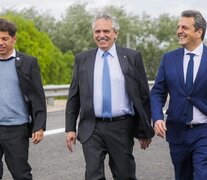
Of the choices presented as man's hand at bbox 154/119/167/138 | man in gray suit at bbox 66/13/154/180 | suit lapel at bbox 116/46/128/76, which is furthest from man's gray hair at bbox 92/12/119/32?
man's hand at bbox 154/119/167/138

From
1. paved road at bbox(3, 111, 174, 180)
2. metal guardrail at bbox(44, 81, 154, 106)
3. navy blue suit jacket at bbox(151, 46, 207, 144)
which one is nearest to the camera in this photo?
navy blue suit jacket at bbox(151, 46, 207, 144)

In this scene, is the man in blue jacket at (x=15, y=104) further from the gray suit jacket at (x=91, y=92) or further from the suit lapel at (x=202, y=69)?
the suit lapel at (x=202, y=69)

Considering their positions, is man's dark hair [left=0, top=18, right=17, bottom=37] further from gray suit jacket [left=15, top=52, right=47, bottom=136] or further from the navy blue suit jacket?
the navy blue suit jacket

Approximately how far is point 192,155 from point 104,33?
1.32 m

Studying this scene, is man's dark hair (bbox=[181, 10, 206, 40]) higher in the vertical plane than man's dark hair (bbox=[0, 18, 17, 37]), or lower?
higher

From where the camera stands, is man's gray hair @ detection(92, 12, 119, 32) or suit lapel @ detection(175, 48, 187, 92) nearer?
suit lapel @ detection(175, 48, 187, 92)

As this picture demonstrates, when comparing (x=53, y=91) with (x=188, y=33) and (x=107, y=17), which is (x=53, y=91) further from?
(x=188, y=33)

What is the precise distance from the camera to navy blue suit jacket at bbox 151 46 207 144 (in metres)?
4.71

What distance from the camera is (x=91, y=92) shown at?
489 cm

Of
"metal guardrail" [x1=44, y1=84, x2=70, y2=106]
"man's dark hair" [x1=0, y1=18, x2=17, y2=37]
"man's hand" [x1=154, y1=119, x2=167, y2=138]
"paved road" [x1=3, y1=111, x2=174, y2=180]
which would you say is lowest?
"metal guardrail" [x1=44, y1=84, x2=70, y2=106]

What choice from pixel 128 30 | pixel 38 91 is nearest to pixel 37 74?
pixel 38 91

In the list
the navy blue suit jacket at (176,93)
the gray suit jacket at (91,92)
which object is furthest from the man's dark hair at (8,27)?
the navy blue suit jacket at (176,93)

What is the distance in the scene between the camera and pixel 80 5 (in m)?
64.6

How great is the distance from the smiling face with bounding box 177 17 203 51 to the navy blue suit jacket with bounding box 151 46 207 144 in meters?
0.10
